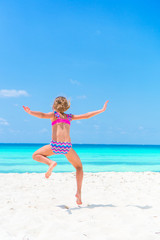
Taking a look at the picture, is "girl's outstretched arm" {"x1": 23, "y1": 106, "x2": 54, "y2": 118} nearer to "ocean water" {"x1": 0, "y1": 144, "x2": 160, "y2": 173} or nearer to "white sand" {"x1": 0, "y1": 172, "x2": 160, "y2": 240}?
"white sand" {"x1": 0, "y1": 172, "x2": 160, "y2": 240}

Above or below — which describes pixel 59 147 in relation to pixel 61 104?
below

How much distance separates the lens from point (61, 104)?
5316mm

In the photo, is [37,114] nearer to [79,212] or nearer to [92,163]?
[79,212]

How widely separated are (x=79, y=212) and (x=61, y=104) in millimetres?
2071

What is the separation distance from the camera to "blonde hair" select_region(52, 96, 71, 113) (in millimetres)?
5305

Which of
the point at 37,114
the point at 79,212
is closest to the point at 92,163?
the point at 79,212

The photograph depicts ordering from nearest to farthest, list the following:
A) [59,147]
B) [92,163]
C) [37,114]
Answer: [37,114] → [59,147] → [92,163]

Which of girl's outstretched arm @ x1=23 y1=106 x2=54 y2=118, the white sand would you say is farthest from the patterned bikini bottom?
the white sand

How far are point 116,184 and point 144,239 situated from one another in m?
5.14

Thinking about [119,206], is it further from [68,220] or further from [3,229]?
[3,229]

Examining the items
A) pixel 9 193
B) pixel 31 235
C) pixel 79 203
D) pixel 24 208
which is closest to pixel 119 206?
pixel 79 203

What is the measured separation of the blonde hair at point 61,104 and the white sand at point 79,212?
1957mm

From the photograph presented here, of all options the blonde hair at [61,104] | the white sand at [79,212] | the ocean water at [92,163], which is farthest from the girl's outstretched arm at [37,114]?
the ocean water at [92,163]

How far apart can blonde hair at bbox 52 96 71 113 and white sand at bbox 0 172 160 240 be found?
1.96 meters
